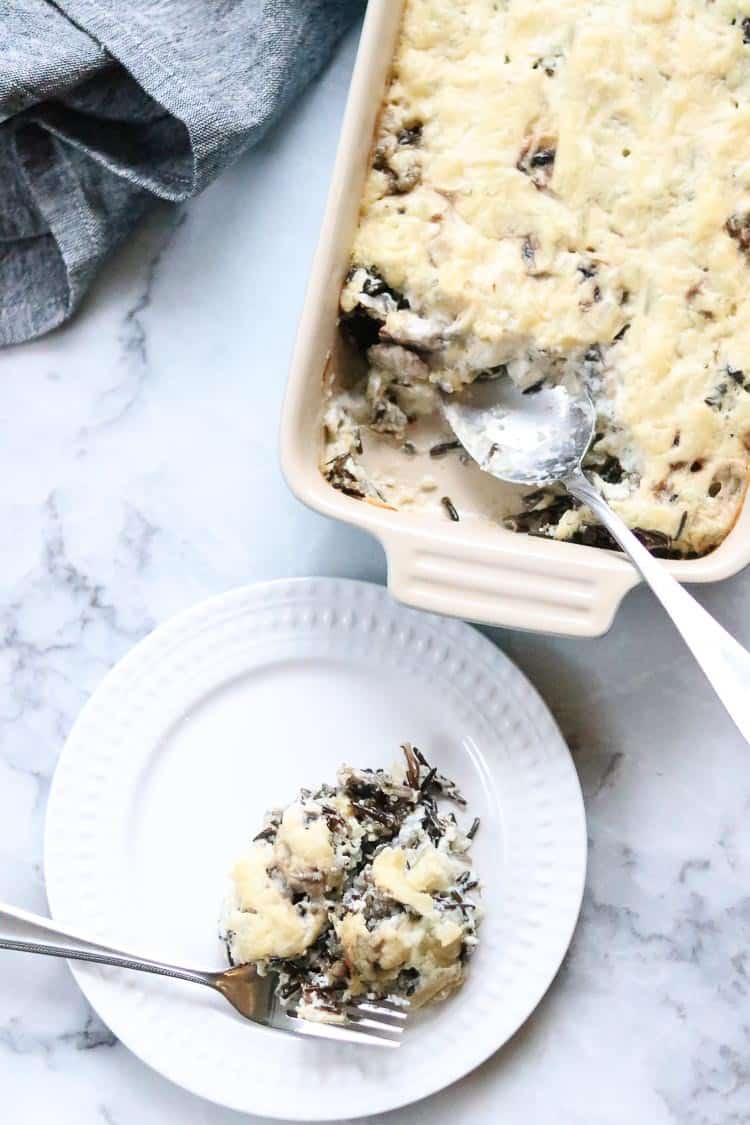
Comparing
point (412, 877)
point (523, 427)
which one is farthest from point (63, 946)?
point (523, 427)

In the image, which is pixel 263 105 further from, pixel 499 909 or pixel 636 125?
pixel 499 909

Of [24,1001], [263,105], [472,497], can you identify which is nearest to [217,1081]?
[24,1001]

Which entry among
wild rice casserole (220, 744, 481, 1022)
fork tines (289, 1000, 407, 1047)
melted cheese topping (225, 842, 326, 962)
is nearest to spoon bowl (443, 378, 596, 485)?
wild rice casserole (220, 744, 481, 1022)

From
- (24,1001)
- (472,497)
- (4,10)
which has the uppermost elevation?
(4,10)

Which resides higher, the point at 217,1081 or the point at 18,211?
the point at 18,211

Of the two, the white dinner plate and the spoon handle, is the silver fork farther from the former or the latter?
the spoon handle

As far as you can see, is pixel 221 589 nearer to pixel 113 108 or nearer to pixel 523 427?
pixel 523 427

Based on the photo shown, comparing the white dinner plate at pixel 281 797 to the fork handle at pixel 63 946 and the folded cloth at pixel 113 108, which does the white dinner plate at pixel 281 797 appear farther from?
the folded cloth at pixel 113 108
